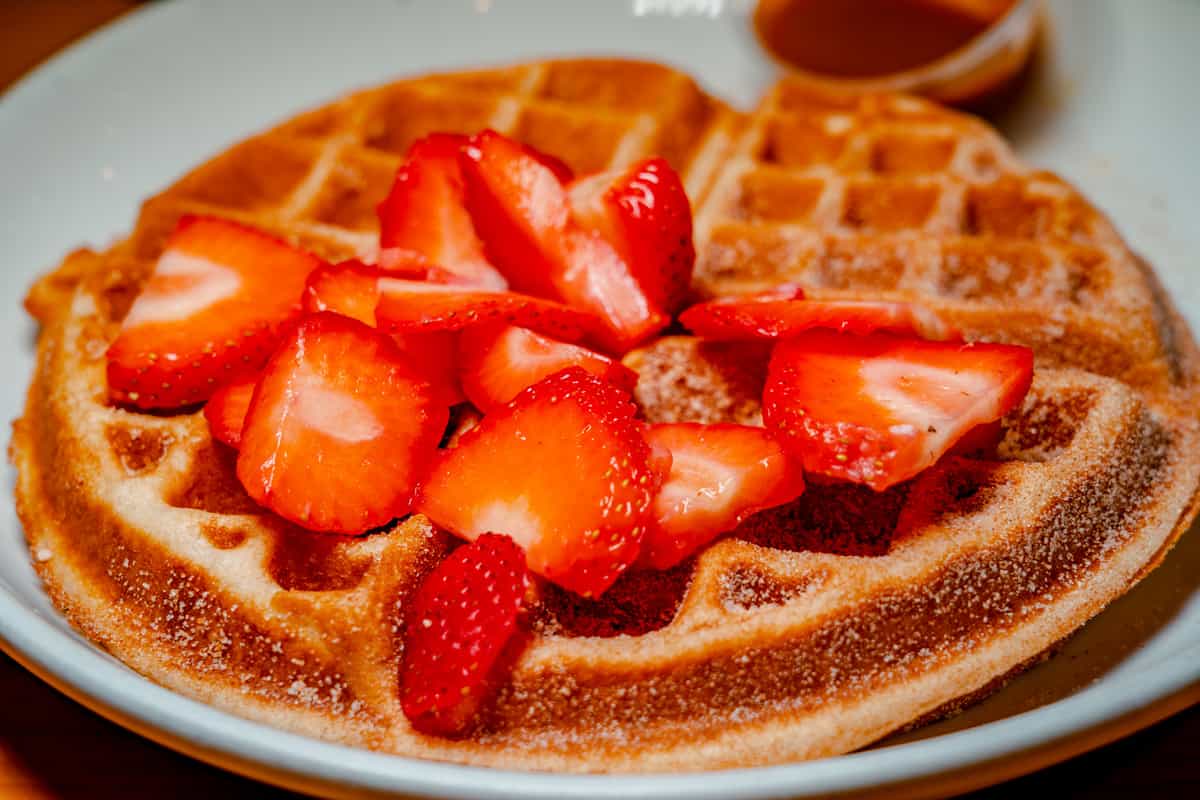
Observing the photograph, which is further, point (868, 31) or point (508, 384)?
point (868, 31)

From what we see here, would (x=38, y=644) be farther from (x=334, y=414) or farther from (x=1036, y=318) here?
(x=1036, y=318)

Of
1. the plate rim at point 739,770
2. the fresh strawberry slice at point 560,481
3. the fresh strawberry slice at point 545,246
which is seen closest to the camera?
the plate rim at point 739,770

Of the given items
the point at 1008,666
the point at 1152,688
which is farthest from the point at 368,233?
the point at 1152,688

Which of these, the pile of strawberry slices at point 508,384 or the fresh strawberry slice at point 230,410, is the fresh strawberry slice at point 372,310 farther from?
the fresh strawberry slice at point 230,410

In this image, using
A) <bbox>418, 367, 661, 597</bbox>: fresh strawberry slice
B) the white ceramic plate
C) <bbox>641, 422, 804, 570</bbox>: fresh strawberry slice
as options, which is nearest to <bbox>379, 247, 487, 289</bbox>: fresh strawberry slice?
<bbox>418, 367, 661, 597</bbox>: fresh strawberry slice

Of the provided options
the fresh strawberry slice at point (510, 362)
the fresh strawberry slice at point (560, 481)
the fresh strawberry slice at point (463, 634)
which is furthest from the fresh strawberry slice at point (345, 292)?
the fresh strawberry slice at point (463, 634)

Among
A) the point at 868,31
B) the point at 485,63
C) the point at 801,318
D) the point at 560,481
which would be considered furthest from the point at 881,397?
the point at 485,63

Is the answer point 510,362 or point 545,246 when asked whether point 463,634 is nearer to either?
point 510,362
